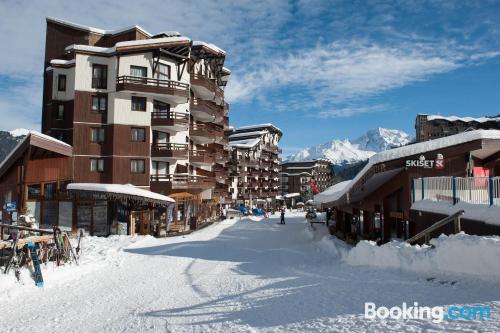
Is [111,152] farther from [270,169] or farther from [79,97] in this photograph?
[270,169]

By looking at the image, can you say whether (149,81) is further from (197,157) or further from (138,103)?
(197,157)

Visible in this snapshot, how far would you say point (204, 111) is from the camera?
39562mm

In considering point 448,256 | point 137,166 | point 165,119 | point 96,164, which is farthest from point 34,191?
point 448,256

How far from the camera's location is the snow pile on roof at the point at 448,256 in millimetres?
8898

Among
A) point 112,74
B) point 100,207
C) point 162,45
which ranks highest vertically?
point 162,45

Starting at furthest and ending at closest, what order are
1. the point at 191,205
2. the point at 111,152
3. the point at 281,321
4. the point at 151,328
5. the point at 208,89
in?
the point at 208,89
the point at 191,205
the point at 111,152
the point at 151,328
the point at 281,321

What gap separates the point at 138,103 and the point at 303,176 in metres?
96.3

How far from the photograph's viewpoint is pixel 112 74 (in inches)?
1276

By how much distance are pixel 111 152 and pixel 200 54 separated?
1593cm

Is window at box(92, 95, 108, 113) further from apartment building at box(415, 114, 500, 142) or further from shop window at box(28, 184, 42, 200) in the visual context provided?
apartment building at box(415, 114, 500, 142)

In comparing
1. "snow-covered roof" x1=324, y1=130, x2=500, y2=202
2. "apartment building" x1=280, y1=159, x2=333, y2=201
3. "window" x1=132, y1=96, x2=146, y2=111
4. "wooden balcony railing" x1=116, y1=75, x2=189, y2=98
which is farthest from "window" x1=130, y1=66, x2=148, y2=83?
"apartment building" x1=280, y1=159, x2=333, y2=201

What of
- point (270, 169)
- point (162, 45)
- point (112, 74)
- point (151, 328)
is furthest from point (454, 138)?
point (270, 169)

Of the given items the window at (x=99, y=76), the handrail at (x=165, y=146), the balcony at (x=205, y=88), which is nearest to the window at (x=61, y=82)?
the window at (x=99, y=76)

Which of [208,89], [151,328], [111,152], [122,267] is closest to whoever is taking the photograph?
[151,328]
